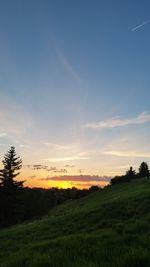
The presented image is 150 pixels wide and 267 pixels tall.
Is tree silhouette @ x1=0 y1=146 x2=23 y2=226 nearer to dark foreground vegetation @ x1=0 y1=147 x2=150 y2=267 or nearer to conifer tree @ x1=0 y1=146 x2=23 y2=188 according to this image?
conifer tree @ x1=0 y1=146 x2=23 y2=188

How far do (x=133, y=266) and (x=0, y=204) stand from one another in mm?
68440

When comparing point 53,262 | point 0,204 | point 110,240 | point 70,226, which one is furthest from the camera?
point 0,204

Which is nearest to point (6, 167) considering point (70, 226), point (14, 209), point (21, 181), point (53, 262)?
point (21, 181)

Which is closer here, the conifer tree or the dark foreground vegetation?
the dark foreground vegetation

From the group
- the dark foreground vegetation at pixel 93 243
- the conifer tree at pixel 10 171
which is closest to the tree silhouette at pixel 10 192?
the conifer tree at pixel 10 171

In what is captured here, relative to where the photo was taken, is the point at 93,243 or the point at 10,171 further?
the point at 10,171

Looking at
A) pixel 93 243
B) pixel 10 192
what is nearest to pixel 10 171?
pixel 10 192

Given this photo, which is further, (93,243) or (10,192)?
(10,192)

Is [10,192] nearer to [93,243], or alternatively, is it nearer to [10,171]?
[10,171]

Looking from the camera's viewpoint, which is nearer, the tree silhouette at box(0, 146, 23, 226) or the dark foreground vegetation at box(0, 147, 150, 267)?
the dark foreground vegetation at box(0, 147, 150, 267)

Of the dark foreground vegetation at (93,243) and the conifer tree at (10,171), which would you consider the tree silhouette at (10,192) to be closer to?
the conifer tree at (10,171)

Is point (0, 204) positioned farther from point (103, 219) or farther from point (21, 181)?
point (103, 219)

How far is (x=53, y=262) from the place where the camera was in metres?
10.7

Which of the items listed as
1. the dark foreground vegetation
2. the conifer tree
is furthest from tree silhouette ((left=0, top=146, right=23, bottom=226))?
the dark foreground vegetation
